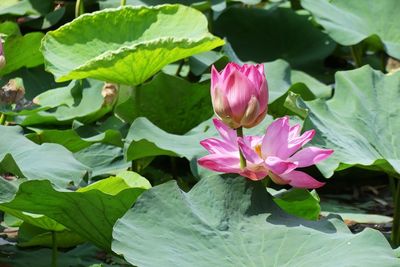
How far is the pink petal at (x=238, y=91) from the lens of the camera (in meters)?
1.52

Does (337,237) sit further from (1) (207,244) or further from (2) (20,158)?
(2) (20,158)

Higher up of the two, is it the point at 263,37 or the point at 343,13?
the point at 343,13

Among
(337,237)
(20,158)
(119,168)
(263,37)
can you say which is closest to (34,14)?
(263,37)

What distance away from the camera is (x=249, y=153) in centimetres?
152

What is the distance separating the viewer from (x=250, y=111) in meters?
1.54

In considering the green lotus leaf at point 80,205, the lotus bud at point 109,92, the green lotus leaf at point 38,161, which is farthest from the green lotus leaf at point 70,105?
the green lotus leaf at point 80,205

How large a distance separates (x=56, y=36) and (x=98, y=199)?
35.2 inches

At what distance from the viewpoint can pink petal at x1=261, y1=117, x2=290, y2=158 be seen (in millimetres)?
1560

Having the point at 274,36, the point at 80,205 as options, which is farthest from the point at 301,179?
the point at 274,36

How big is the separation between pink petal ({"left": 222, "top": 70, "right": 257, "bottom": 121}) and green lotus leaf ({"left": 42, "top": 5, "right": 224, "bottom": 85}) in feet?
2.21

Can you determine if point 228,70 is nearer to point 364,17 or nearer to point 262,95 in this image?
point 262,95

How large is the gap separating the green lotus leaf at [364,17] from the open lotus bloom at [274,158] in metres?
1.39

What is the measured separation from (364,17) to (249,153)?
1.62 meters

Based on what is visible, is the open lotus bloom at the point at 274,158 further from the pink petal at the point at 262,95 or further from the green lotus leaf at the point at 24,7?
the green lotus leaf at the point at 24,7
